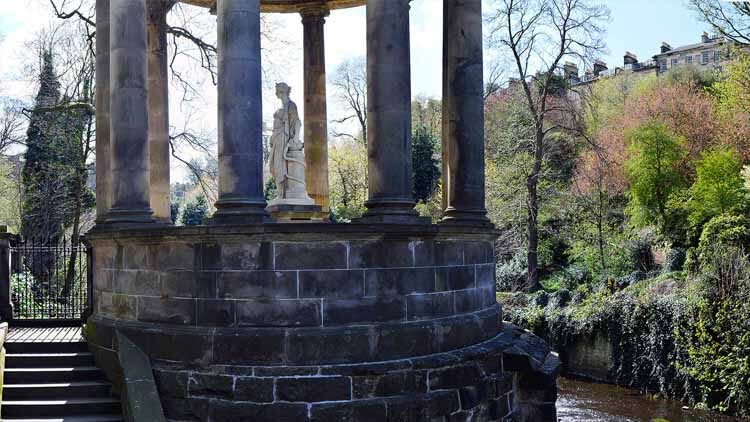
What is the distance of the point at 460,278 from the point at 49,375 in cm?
627

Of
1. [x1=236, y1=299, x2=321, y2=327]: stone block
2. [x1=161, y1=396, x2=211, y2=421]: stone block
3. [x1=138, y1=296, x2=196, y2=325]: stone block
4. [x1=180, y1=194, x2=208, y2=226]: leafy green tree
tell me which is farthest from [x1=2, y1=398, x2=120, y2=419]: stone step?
[x1=180, y1=194, x2=208, y2=226]: leafy green tree

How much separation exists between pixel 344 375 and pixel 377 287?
1321 millimetres

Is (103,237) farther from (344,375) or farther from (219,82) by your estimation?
(344,375)

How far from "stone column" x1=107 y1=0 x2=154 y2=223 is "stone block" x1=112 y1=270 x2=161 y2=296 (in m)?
0.94

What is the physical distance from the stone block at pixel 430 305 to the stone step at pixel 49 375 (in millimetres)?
4718

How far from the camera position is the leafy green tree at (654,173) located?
31.5m

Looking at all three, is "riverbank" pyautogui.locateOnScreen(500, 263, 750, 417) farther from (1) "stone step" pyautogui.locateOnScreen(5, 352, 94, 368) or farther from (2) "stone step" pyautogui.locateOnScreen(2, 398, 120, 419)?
(2) "stone step" pyautogui.locateOnScreen(2, 398, 120, 419)

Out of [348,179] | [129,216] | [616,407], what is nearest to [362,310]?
[129,216]

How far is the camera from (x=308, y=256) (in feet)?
34.1

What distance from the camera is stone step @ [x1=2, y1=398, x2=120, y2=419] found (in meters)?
10.3

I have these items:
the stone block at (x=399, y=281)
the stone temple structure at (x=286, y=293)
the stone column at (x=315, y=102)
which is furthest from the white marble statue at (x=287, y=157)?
the stone block at (x=399, y=281)

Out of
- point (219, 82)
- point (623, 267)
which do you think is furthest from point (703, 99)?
point (219, 82)

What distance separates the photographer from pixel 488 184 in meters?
33.8

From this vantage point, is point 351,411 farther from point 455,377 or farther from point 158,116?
point 158,116
